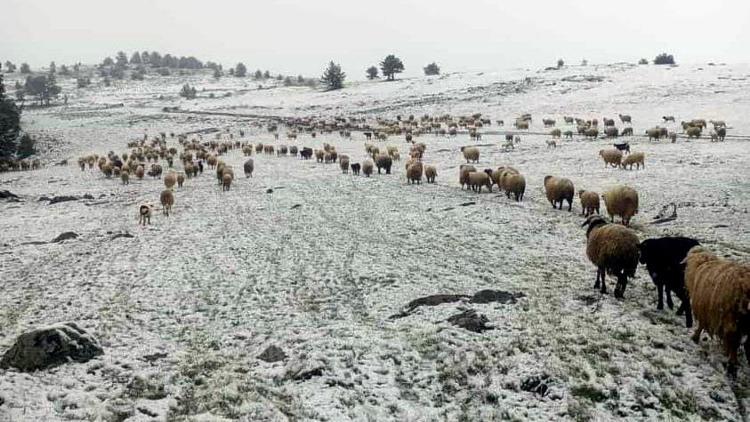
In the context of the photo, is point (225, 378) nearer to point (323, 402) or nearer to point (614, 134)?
point (323, 402)

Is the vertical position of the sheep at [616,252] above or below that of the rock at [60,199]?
above

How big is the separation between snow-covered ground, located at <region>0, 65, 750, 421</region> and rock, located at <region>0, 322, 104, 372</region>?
0.99 ft

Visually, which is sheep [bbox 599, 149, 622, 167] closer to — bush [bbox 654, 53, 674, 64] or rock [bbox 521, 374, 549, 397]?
rock [bbox 521, 374, 549, 397]

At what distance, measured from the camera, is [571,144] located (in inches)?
1585

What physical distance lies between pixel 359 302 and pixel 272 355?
3030mm

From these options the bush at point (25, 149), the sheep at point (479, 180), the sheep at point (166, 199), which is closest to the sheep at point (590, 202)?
the sheep at point (479, 180)

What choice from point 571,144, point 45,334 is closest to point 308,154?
point 571,144

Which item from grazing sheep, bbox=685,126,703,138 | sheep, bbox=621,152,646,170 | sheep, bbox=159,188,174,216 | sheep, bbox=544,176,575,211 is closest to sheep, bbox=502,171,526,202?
sheep, bbox=544,176,575,211

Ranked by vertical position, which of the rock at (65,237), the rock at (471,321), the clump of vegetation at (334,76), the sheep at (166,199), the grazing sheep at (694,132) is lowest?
the rock at (65,237)

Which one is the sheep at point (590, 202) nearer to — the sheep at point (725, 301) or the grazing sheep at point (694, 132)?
the sheep at point (725, 301)

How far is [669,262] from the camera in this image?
9906 millimetres

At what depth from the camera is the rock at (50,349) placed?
8367 mm

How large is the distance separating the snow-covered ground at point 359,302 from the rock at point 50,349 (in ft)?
0.99

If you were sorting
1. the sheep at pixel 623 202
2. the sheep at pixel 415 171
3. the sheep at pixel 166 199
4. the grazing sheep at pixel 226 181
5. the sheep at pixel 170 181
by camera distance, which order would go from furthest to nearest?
the sheep at pixel 170 181 < the grazing sheep at pixel 226 181 < the sheep at pixel 415 171 < the sheep at pixel 166 199 < the sheep at pixel 623 202
